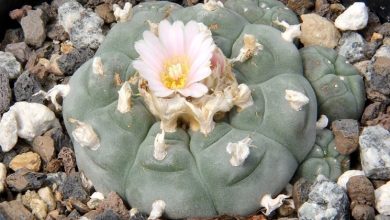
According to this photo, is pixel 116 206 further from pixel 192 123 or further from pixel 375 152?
pixel 375 152

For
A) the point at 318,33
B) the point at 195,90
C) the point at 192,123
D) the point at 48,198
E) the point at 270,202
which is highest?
the point at 195,90

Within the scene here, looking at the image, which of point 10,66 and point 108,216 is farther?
point 10,66

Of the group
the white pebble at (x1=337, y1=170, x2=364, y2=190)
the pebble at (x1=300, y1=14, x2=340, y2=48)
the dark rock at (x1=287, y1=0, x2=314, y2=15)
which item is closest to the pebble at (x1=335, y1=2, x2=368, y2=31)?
the pebble at (x1=300, y1=14, x2=340, y2=48)

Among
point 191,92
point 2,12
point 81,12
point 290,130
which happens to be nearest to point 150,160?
A: point 191,92

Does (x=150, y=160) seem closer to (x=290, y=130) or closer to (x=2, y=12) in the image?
(x=290, y=130)

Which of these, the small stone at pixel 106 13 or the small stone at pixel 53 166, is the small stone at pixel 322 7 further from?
the small stone at pixel 53 166

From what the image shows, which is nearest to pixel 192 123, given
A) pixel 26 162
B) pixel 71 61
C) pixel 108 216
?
pixel 108 216
